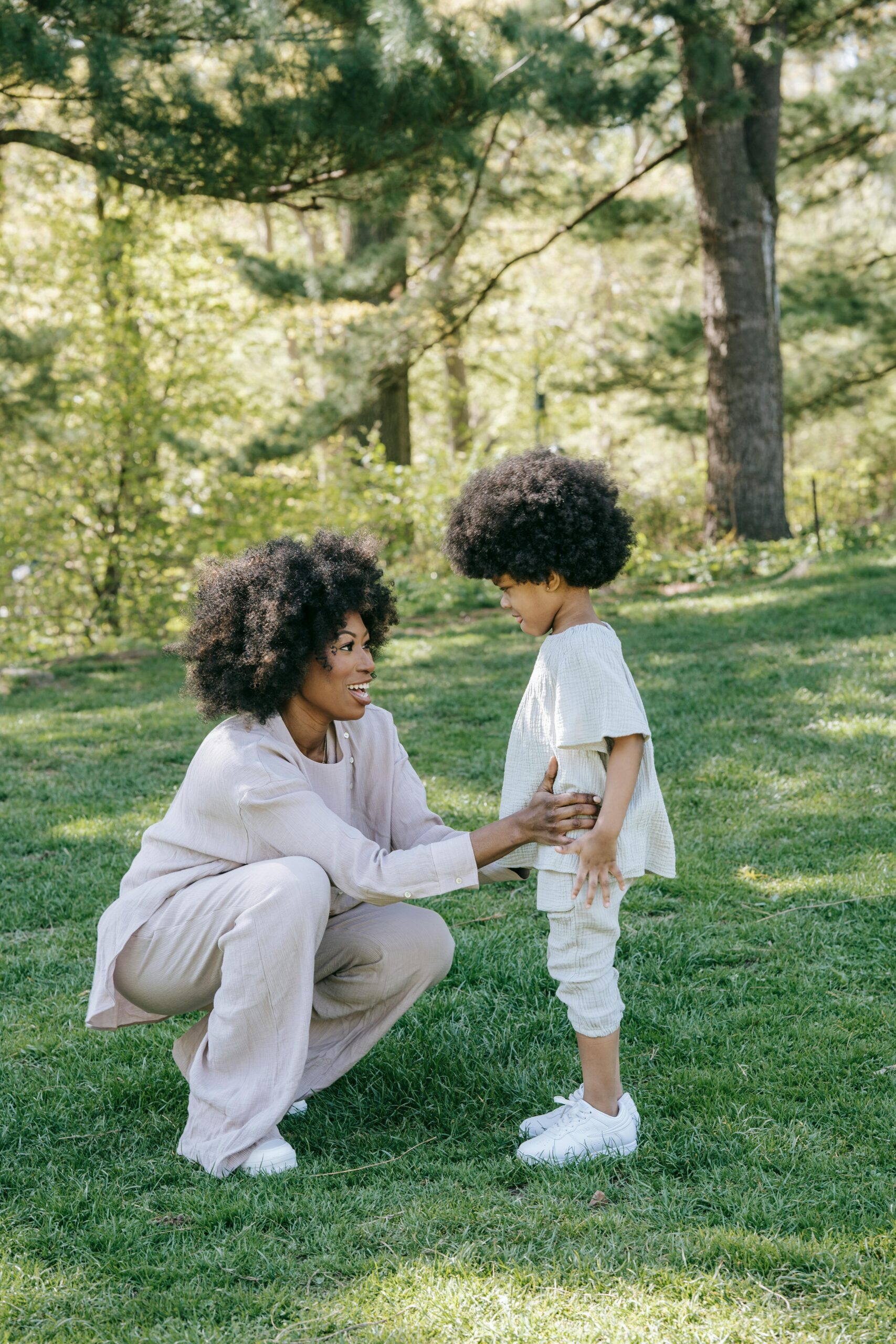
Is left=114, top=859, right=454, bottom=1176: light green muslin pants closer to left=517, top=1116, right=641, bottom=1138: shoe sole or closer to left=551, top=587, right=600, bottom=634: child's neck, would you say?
left=517, top=1116, right=641, bottom=1138: shoe sole

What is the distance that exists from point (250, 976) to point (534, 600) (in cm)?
96

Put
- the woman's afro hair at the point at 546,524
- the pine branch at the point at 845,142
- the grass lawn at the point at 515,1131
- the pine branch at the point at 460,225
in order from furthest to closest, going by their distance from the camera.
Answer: the pine branch at the point at 845,142, the pine branch at the point at 460,225, the woman's afro hair at the point at 546,524, the grass lawn at the point at 515,1131

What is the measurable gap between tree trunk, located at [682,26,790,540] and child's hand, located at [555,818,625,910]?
28.5ft

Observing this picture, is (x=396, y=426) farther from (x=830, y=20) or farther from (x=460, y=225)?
(x=830, y=20)

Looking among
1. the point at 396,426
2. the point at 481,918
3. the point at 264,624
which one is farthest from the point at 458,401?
the point at 264,624

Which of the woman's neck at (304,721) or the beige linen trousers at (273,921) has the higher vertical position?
the woman's neck at (304,721)

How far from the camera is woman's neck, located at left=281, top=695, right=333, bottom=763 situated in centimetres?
266

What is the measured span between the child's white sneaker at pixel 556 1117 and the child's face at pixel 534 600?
3.19ft

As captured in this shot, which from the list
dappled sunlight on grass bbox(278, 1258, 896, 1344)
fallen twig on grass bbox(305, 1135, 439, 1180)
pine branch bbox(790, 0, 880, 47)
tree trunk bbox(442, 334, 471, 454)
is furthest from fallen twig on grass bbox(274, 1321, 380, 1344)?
tree trunk bbox(442, 334, 471, 454)

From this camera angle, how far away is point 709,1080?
2.71 m

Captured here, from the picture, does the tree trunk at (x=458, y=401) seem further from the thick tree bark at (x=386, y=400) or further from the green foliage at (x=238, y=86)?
the green foliage at (x=238, y=86)

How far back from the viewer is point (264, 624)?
2520 mm

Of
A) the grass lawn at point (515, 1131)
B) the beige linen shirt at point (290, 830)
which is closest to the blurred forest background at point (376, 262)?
the grass lawn at point (515, 1131)

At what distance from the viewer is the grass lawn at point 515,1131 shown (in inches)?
77.8
